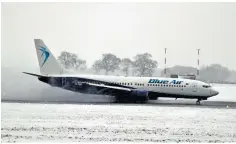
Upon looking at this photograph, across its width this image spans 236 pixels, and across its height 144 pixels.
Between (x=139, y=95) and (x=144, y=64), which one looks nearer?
(x=139, y=95)

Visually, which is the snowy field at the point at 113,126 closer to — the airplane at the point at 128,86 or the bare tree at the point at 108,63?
the airplane at the point at 128,86

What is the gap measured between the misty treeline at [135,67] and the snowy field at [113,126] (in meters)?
9.70

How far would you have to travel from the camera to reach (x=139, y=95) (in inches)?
1011

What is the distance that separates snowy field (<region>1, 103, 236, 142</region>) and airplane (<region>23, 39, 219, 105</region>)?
6705 millimetres

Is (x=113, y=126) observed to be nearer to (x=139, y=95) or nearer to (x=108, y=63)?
(x=139, y=95)

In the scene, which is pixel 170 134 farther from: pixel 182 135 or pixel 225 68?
pixel 225 68

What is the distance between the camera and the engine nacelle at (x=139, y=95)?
25658 mm

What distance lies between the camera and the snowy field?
528 inches

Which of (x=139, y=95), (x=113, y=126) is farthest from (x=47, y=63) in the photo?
(x=113, y=126)

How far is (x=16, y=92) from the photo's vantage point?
29.3 meters

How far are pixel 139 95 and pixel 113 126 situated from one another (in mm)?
10849

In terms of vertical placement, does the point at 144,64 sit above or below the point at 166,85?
above

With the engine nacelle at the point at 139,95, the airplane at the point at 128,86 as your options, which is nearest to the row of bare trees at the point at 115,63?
the airplane at the point at 128,86

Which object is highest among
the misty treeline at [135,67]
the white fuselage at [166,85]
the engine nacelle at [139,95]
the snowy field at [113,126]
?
the misty treeline at [135,67]
